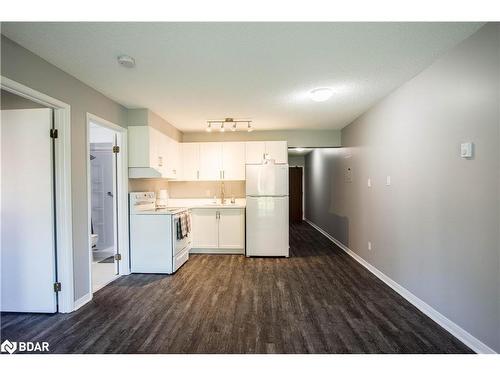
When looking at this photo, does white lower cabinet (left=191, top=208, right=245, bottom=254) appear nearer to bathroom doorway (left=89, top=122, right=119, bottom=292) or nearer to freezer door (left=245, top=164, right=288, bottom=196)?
freezer door (left=245, top=164, right=288, bottom=196)

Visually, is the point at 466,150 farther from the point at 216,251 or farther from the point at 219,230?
the point at 216,251

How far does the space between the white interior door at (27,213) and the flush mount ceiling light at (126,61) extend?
859 millimetres

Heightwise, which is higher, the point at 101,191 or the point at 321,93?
the point at 321,93

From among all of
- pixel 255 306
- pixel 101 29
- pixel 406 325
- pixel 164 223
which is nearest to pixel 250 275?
pixel 255 306

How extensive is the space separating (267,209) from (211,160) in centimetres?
145

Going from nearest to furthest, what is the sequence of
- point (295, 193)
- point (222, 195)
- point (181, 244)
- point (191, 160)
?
point (181, 244) → point (191, 160) → point (222, 195) → point (295, 193)

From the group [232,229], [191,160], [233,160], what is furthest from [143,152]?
[232,229]

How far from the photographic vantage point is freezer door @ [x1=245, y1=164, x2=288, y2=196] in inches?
167

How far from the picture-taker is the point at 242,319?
2.23 m

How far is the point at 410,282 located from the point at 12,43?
4113mm

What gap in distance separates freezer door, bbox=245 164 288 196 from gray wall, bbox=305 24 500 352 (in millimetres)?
1369

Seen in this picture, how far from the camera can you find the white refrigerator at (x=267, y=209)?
13.9 ft

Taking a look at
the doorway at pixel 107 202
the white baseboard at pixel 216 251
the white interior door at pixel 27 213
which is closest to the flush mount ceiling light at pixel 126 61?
the white interior door at pixel 27 213

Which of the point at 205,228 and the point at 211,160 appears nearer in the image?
the point at 205,228
